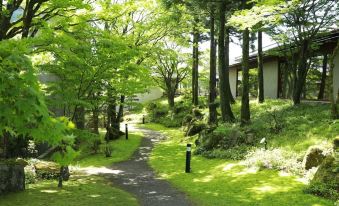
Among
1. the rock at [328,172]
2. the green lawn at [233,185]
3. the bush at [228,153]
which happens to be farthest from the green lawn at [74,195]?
the bush at [228,153]

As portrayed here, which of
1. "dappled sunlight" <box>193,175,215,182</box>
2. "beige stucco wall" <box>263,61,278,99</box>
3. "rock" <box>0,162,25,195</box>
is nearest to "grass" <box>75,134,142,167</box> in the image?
"dappled sunlight" <box>193,175,215,182</box>

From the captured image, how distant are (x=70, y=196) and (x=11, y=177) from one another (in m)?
1.99

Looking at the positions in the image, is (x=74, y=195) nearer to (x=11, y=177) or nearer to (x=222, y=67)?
(x=11, y=177)

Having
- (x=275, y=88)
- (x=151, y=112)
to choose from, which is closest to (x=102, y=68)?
(x=275, y=88)

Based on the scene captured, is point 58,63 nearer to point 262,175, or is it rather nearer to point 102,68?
point 102,68

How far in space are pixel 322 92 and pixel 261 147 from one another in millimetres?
12444

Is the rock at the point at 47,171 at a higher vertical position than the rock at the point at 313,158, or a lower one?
lower

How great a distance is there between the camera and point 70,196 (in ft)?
35.6

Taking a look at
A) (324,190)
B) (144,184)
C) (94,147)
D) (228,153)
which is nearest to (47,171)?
(144,184)

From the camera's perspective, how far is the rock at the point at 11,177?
35.6 ft

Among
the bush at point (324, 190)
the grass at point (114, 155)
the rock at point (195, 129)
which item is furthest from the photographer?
the rock at point (195, 129)

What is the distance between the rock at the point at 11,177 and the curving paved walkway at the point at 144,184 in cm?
344

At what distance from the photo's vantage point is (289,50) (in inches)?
1022

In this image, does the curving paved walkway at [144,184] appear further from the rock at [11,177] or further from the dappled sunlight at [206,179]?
the rock at [11,177]
